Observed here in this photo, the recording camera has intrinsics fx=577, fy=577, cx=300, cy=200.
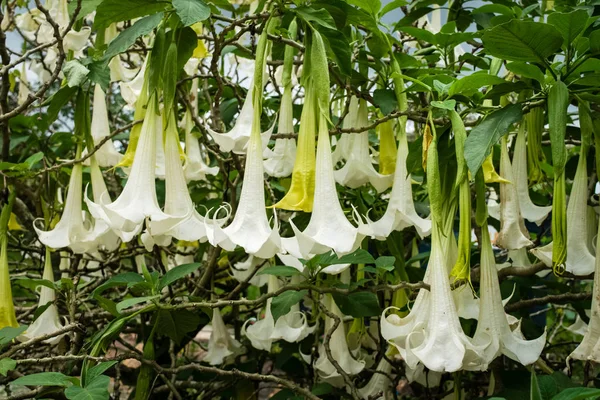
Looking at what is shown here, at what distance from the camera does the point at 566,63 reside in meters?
0.93

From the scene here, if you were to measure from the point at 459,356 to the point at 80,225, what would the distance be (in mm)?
795

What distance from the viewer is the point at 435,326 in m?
0.84

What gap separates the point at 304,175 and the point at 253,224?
12 cm

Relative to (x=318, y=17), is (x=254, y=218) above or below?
below

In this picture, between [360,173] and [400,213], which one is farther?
[360,173]

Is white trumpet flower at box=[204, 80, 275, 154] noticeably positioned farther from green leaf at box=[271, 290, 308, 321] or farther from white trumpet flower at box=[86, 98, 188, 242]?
green leaf at box=[271, 290, 308, 321]

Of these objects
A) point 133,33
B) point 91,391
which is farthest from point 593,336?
point 133,33

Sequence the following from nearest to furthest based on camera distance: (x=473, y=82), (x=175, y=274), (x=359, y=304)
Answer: (x=473, y=82) → (x=175, y=274) → (x=359, y=304)

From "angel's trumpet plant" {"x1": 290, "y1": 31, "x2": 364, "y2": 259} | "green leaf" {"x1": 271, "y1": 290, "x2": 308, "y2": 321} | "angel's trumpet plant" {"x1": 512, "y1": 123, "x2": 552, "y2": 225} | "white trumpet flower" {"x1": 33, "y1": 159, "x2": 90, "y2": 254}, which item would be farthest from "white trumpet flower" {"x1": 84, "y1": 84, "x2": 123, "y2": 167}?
"angel's trumpet plant" {"x1": 512, "y1": 123, "x2": 552, "y2": 225}

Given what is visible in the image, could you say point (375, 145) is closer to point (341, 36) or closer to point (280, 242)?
point (341, 36)

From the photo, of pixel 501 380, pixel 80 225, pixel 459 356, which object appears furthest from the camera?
pixel 501 380

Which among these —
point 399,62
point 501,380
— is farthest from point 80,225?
point 501,380

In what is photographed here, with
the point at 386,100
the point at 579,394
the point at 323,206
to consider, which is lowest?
the point at 579,394

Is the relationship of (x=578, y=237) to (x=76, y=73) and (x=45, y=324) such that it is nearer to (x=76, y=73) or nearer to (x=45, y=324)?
(x=76, y=73)
